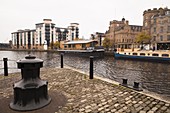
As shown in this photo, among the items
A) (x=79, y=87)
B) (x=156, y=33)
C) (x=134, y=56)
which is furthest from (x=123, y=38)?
(x=79, y=87)

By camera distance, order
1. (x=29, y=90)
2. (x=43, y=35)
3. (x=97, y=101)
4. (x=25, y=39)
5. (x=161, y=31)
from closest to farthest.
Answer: (x=29, y=90)
(x=97, y=101)
(x=161, y=31)
(x=43, y=35)
(x=25, y=39)

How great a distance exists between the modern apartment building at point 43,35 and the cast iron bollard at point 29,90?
80896 mm

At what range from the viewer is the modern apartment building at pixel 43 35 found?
8731cm

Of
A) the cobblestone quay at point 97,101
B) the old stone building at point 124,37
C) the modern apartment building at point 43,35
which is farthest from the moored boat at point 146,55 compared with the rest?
the modern apartment building at point 43,35

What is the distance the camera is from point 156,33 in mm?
41281

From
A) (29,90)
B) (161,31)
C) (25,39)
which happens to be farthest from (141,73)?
(25,39)

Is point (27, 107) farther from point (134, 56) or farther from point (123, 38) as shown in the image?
point (123, 38)

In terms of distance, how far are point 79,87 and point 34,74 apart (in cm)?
232

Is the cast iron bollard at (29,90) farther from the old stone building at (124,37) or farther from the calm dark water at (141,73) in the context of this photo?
the old stone building at (124,37)

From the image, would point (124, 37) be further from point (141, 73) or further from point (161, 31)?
point (141, 73)

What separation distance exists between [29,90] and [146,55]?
3092cm

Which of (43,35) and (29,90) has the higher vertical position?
(43,35)

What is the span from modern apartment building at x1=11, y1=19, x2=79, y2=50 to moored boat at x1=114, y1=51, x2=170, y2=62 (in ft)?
189

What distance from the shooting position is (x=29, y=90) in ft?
12.8
